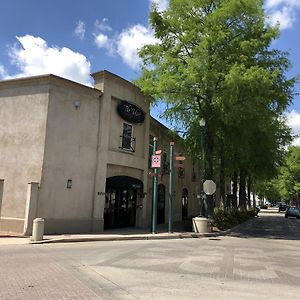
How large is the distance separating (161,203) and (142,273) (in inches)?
770

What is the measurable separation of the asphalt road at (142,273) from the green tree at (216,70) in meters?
9.29

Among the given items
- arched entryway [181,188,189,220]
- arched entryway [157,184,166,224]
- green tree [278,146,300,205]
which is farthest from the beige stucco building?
green tree [278,146,300,205]

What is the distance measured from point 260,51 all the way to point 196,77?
4831 mm

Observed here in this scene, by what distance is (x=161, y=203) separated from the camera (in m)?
29.8

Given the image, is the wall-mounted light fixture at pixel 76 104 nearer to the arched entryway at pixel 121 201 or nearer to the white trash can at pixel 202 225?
the arched entryway at pixel 121 201

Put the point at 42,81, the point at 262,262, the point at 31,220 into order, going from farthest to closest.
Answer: the point at 42,81
the point at 31,220
the point at 262,262

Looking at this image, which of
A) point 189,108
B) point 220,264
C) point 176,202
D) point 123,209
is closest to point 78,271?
point 220,264

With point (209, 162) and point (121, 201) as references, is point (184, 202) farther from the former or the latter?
point (121, 201)

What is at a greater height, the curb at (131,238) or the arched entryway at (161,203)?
the arched entryway at (161,203)

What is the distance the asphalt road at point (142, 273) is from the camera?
816 centimetres

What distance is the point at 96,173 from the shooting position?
2145 centimetres

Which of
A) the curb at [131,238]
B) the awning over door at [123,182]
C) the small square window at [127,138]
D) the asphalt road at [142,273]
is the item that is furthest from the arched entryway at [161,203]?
the asphalt road at [142,273]

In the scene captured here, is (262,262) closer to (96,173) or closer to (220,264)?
(220,264)

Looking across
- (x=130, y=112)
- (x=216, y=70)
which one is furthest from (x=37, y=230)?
(x=216, y=70)
